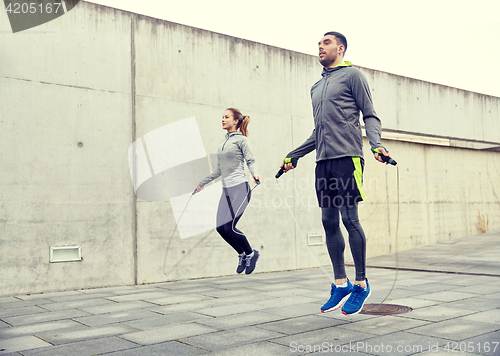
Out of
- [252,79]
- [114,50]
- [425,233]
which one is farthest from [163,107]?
[425,233]

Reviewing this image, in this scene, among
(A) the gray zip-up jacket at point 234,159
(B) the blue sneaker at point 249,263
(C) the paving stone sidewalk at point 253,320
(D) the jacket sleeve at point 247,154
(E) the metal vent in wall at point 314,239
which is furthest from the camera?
(E) the metal vent in wall at point 314,239

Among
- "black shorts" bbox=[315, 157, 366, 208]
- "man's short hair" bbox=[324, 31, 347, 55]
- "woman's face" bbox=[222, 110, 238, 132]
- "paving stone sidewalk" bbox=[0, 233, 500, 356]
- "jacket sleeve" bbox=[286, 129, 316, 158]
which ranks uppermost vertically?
"man's short hair" bbox=[324, 31, 347, 55]

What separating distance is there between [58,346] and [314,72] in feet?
21.9

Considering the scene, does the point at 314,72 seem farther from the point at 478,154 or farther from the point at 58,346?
the point at 58,346

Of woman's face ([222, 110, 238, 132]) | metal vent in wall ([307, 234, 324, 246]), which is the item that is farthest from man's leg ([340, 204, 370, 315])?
metal vent in wall ([307, 234, 324, 246])

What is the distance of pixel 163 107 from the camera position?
6711 millimetres

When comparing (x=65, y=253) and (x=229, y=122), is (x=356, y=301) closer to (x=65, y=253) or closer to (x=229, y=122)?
(x=229, y=122)

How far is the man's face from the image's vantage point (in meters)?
3.47

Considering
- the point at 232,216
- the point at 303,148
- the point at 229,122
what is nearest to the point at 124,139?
the point at 229,122

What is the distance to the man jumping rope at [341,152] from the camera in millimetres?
3307

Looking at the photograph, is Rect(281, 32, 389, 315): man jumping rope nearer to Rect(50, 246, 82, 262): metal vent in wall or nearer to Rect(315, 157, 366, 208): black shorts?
Rect(315, 157, 366, 208): black shorts

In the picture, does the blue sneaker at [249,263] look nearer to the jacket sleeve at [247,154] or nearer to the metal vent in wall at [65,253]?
A: the jacket sleeve at [247,154]

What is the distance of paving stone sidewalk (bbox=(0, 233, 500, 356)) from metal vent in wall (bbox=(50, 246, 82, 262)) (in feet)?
1.36

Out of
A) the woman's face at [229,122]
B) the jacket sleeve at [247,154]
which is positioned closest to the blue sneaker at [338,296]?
the jacket sleeve at [247,154]
